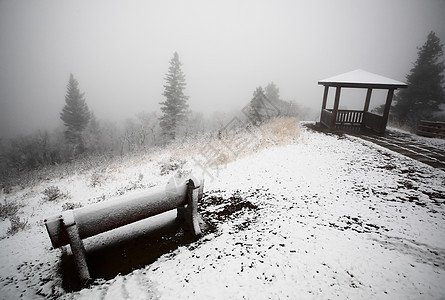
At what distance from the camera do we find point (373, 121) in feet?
39.4

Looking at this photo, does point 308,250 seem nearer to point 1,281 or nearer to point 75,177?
point 1,281

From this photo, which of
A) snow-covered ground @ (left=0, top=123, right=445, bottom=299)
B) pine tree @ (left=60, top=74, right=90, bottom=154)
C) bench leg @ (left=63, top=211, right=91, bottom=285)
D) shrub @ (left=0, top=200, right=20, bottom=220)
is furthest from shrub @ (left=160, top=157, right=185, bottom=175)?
pine tree @ (left=60, top=74, right=90, bottom=154)

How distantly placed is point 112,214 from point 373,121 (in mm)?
14275

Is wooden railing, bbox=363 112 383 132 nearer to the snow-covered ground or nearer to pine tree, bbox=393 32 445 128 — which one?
the snow-covered ground

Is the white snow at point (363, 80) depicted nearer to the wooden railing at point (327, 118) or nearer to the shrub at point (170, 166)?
the wooden railing at point (327, 118)

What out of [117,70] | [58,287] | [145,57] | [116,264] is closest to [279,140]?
[116,264]

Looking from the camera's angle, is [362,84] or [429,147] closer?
[429,147]

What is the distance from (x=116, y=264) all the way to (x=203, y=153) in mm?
6591

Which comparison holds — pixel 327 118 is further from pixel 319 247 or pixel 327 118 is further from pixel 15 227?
pixel 15 227

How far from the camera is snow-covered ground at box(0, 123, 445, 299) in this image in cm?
230

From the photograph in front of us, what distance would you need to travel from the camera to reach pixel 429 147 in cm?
852

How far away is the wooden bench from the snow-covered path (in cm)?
802

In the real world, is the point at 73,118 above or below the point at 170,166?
below

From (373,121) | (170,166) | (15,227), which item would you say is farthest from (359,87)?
(15,227)
